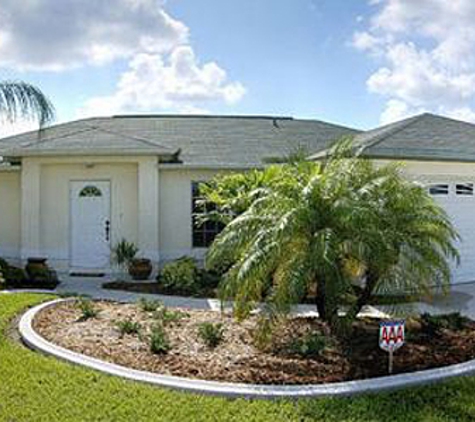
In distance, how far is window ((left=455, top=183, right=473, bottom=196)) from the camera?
47.9ft

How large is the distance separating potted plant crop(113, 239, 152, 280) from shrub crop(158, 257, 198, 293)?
1392 mm

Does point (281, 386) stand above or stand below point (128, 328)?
below

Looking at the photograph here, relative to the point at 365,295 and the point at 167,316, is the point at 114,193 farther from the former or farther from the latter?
the point at 365,295

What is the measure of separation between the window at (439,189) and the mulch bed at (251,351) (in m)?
5.39

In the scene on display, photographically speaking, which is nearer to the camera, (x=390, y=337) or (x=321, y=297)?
(x=390, y=337)

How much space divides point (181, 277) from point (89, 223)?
4487mm

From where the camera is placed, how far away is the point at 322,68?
1514 cm

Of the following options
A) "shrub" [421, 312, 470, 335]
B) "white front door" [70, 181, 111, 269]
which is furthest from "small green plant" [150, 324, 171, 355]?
"white front door" [70, 181, 111, 269]

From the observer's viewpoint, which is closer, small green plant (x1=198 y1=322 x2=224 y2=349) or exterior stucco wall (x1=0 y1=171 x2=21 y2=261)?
small green plant (x1=198 y1=322 x2=224 y2=349)

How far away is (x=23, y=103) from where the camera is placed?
11500 millimetres

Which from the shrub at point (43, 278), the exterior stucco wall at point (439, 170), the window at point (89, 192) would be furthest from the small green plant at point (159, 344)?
the window at point (89, 192)

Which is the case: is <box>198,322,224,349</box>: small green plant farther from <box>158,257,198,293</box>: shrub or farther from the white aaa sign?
<box>158,257,198,293</box>: shrub

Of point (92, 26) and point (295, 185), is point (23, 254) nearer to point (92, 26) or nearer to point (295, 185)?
point (92, 26)

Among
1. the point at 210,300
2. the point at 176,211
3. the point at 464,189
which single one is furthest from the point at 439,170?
the point at 176,211
